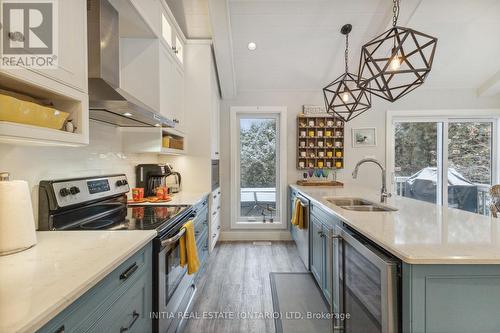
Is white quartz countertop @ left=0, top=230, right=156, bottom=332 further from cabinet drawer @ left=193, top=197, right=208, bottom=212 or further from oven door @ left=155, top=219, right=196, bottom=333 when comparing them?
cabinet drawer @ left=193, top=197, right=208, bottom=212

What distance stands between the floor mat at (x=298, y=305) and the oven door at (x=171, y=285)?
30.9 inches

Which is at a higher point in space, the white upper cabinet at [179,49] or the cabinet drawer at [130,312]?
the white upper cabinet at [179,49]

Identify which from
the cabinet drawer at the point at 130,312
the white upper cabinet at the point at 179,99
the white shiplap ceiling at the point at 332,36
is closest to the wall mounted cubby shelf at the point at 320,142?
the white shiplap ceiling at the point at 332,36

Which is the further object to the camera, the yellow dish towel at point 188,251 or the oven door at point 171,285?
the yellow dish towel at point 188,251

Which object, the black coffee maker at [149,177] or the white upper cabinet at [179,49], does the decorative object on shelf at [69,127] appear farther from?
the white upper cabinet at [179,49]

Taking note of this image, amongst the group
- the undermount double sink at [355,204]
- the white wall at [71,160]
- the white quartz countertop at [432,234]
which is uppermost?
the white wall at [71,160]

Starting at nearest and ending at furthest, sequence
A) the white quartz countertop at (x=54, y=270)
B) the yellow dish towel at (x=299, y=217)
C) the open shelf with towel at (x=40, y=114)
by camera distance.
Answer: the white quartz countertop at (x=54, y=270) → the open shelf with towel at (x=40, y=114) → the yellow dish towel at (x=299, y=217)

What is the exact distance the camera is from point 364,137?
404 centimetres

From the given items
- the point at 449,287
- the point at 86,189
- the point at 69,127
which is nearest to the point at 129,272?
the point at 69,127

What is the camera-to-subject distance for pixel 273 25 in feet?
9.39

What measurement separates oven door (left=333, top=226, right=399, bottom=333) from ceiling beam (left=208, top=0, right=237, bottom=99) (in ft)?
7.74

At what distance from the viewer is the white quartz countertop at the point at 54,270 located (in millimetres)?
588

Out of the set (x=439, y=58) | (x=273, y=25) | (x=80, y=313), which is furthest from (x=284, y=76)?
(x=80, y=313)

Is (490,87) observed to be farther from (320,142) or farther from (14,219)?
(14,219)
